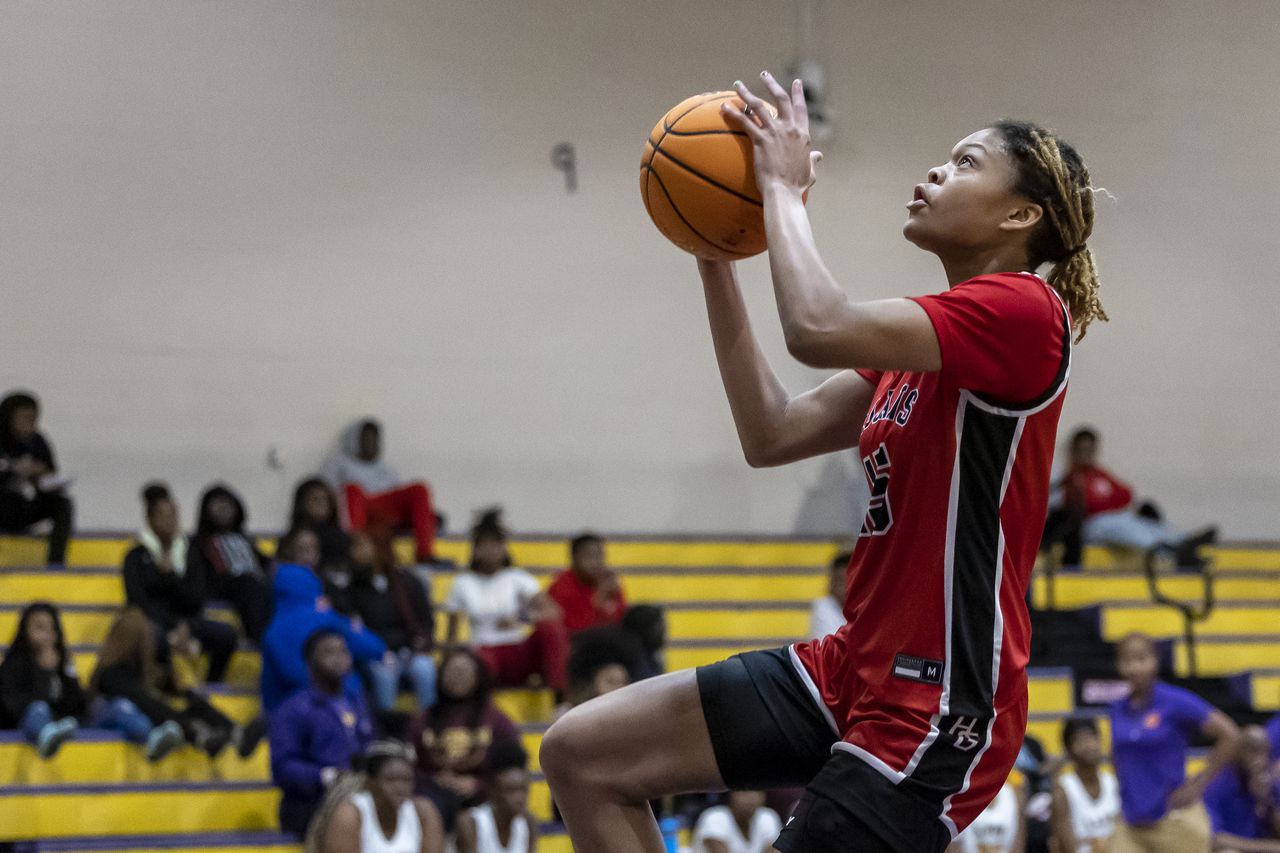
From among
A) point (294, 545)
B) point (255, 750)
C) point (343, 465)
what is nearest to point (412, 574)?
point (294, 545)

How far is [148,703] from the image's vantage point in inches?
338

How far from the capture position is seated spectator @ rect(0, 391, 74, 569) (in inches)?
398

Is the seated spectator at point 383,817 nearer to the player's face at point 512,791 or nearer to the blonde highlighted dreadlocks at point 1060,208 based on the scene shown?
the player's face at point 512,791

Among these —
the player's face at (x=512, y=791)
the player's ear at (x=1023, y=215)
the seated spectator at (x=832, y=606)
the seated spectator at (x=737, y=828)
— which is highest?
the player's ear at (x=1023, y=215)

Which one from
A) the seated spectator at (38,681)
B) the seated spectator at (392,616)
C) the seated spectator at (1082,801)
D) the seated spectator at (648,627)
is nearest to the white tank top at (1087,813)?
the seated spectator at (1082,801)

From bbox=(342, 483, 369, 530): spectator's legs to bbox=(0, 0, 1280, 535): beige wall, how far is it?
1.09 metres

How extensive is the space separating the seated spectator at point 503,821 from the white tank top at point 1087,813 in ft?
8.32

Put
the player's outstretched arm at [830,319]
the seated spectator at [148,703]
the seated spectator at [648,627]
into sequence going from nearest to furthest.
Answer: the player's outstretched arm at [830,319] < the seated spectator at [148,703] < the seated spectator at [648,627]

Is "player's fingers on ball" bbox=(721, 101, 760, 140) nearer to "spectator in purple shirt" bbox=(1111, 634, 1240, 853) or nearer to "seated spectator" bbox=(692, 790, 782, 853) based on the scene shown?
"seated spectator" bbox=(692, 790, 782, 853)

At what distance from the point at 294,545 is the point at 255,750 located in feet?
4.05

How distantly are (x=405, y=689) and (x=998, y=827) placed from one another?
3259mm

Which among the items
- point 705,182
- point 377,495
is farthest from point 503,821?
point 705,182

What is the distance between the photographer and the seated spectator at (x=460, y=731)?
26.9 ft

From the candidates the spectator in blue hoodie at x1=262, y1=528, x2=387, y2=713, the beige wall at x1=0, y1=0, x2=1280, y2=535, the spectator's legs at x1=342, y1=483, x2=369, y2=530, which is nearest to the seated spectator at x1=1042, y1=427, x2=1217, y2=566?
the beige wall at x1=0, y1=0, x2=1280, y2=535
